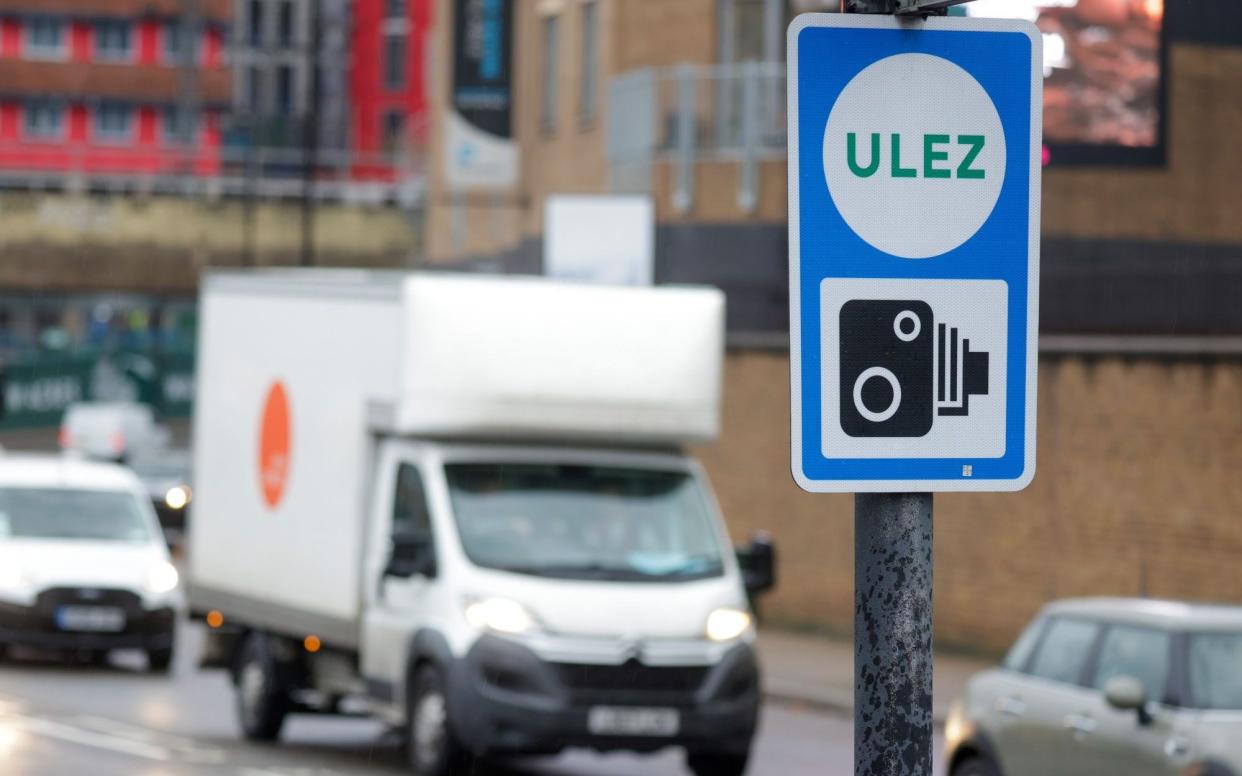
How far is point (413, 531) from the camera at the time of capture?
1582cm

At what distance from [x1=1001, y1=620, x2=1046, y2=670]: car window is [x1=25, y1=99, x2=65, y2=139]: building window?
96.4 metres

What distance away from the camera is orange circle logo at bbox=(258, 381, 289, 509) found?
17.9 metres

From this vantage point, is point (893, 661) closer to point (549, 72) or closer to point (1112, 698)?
point (1112, 698)

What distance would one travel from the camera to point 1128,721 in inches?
450

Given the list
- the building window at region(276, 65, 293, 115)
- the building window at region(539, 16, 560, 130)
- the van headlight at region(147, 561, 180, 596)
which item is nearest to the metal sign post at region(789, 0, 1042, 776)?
the van headlight at region(147, 561, 180, 596)

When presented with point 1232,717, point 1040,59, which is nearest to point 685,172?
point 1232,717

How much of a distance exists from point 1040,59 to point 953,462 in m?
0.72

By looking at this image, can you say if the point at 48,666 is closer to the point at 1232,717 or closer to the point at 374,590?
the point at 374,590

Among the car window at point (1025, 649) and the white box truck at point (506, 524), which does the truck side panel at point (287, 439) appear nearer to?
the white box truck at point (506, 524)

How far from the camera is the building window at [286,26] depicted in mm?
105438

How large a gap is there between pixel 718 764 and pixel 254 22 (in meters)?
93.7

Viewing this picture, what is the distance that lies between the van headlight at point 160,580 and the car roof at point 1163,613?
496 inches

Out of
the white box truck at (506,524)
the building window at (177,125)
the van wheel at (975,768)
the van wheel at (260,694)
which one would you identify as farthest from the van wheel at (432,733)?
the building window at (177,125)

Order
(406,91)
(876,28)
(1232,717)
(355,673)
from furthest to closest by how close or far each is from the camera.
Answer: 1. (406,91)
2. (355,673)
3. (1232,717)
4. (876,28)
